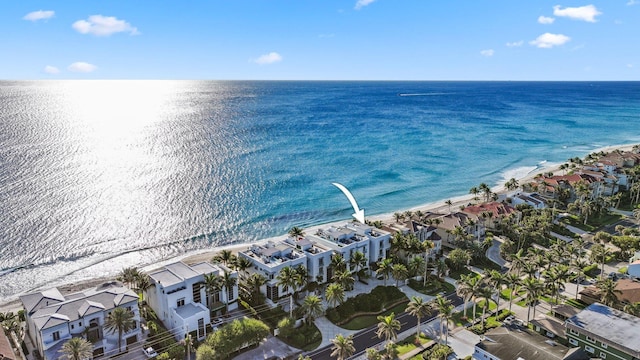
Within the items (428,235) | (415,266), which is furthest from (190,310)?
(428,235)

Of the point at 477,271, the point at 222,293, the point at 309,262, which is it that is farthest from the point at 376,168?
the point at 222,293

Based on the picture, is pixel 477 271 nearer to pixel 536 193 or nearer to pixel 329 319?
pixel 329 319

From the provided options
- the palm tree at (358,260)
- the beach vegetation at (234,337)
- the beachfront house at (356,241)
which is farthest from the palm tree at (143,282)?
the palm tree at (358,260)

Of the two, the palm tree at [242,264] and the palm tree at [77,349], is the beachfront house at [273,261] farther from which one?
the palm tree at [77,349]

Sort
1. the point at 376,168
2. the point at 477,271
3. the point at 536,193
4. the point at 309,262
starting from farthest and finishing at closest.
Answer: the point at 376,168 < the point at 536,193 < the point at 477,271 < the point at 309,262

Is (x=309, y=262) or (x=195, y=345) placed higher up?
(x=309, y=262)

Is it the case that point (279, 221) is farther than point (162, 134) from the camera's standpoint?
No

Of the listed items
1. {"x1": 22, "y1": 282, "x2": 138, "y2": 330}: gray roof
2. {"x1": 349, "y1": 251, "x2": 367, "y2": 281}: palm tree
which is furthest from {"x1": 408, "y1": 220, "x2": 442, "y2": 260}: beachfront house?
{"x1": 22, "y1": 282, "x2": 138, "y2": 330}: gray roof
